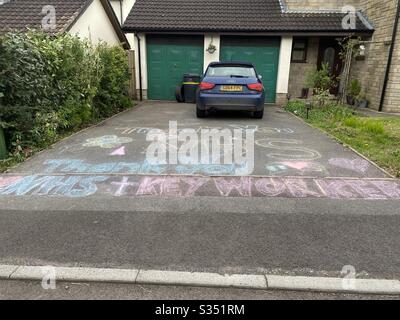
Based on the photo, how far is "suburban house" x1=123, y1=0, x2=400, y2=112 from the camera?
1298 cm

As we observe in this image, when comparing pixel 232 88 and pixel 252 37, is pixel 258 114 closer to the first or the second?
pixel 232 88

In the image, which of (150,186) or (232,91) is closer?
(150,186)

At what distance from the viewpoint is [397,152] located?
586 centimetres

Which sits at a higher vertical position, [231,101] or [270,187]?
[231,101]

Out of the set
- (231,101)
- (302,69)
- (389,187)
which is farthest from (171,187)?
(302,69)

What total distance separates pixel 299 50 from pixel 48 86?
37.7 feet

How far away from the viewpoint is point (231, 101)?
8.83 metres

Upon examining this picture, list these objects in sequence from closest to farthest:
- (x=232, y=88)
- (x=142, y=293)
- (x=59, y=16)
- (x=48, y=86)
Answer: (x=142, y=293)
(x=48, y=86)
(x=232, y=88)
(x=59, y=16)

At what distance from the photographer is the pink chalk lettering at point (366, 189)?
411 centimetres

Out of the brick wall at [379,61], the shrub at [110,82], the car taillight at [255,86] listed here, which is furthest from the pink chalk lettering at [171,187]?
the brick wall at [379,61]

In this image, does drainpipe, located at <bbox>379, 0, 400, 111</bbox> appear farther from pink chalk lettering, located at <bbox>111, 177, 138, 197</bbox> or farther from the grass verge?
pink chalk lettering, located at <bbox>111, 177, 138, 197</bbox>

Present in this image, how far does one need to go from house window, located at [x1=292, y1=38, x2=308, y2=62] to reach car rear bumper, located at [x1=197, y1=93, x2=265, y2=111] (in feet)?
22.2

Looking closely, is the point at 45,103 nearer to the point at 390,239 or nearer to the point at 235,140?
the point at 235,140

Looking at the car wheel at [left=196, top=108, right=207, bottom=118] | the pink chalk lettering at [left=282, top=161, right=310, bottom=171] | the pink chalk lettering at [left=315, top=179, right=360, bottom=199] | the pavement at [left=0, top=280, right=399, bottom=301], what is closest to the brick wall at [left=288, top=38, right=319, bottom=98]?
the car wheel at [left=196, top=108, right=207, bottom=118]
